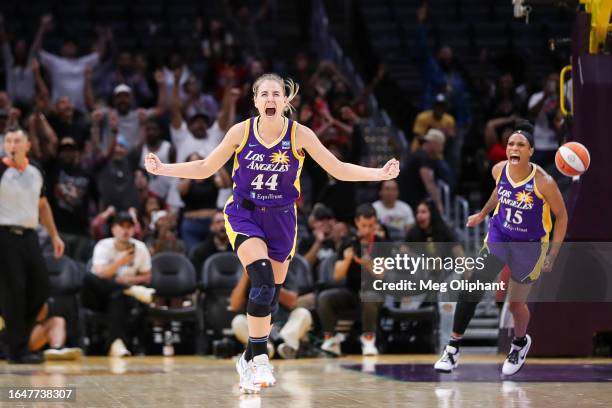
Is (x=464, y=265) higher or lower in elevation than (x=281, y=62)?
lower

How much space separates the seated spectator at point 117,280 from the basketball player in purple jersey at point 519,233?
14.0ft

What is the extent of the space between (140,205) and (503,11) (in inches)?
377

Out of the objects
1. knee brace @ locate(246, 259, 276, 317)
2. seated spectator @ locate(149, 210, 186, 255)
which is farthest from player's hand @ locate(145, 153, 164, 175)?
seated spectator @ locate(149, 210, 186, 255)

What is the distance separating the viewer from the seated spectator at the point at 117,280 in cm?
1256

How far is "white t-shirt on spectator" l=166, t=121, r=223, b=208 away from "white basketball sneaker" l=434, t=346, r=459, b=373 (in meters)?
5.82

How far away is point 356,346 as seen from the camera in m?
13.0

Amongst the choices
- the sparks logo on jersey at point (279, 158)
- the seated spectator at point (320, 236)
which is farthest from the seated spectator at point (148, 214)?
the sparks logo on jersey at point (279, 158)

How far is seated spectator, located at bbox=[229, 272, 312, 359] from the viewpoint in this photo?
1195 cm

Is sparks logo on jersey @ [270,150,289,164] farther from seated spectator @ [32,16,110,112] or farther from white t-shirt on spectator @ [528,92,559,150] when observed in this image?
seated spectator @ [32,16,110,112]

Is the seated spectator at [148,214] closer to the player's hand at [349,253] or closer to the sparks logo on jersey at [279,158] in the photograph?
the player's hand at [349,253]

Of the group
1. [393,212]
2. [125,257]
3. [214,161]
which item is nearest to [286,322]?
[125,257]

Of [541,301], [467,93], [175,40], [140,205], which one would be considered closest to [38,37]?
[175,40]

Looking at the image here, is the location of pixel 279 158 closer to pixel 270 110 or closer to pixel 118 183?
pixel 270 110

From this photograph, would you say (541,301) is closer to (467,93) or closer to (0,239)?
(0,239)
